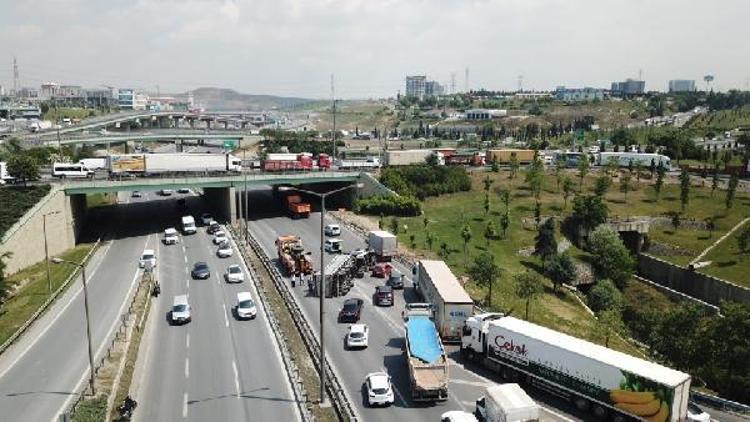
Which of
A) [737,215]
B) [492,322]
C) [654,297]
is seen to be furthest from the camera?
[737,215]

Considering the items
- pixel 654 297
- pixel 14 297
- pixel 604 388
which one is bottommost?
pixel 654 297

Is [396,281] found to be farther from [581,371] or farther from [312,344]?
[581,371]

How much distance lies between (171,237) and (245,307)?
3056 centimetres

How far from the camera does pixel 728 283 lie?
6900 cm

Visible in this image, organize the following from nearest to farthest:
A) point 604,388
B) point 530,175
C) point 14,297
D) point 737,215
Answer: point 604,388 → point 14,297 → point 737,215 → point 530,175

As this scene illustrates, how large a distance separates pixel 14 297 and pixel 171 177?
1254 inches

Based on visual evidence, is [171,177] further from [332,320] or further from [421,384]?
[421,384]

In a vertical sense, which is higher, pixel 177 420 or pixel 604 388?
pixel 604 388

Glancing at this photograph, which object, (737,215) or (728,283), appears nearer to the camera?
(728,283)

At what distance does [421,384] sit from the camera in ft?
105

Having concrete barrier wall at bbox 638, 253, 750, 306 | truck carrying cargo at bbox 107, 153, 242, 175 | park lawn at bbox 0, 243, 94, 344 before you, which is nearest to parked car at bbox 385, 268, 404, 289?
park lawn at bbox 0, 243, 94, 344

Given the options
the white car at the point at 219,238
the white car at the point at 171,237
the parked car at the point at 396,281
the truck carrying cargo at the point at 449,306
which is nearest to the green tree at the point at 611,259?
the parked car at the point at 396,281

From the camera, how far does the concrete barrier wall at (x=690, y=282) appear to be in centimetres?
6788

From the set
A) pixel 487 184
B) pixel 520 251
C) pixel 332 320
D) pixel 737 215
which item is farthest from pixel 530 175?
pixel 332 320
